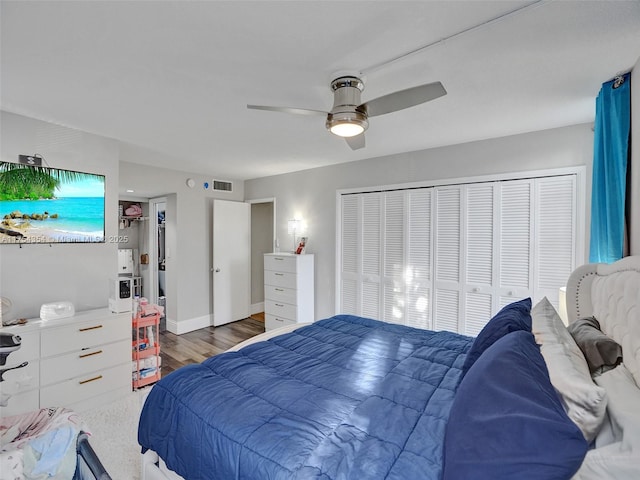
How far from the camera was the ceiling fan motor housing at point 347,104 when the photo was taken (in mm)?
1873

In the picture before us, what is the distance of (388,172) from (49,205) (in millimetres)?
3538

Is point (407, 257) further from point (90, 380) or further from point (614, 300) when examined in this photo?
point (90, 380)

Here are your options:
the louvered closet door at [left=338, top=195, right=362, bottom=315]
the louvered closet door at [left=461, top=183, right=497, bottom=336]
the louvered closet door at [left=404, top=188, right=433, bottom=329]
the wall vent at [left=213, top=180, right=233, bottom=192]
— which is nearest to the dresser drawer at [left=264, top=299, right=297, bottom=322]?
the louvered closet door at [left=338, top=195, right=362, bottom=315]

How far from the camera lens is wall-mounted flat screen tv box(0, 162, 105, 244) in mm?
2498

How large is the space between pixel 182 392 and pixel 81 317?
5.87 feet

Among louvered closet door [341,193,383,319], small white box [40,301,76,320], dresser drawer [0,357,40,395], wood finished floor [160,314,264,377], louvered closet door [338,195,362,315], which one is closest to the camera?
dresser drawer [0,357,40,395]

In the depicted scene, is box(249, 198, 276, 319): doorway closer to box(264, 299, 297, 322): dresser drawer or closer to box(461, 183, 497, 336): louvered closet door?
box(264, 299, 297, 322): dresser drawer

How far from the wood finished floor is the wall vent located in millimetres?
2319

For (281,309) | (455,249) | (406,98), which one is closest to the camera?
(406,98)

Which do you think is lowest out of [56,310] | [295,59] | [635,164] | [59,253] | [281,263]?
[56,310]

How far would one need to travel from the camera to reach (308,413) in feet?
4.38

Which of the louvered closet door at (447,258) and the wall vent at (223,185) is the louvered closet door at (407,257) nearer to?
the louvered closet door at (447,258)

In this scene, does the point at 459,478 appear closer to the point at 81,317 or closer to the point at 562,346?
the point at 562,346

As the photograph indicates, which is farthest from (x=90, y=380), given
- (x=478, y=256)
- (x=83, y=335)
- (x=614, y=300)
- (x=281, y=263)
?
(x=478, y=256)
